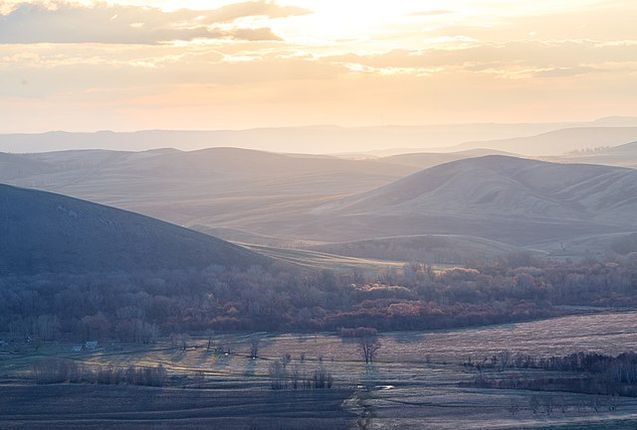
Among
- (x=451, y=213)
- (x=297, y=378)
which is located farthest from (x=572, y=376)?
(x=451, y=213)

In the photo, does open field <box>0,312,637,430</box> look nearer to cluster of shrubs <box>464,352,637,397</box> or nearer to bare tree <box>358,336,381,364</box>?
bare tree <box>358,336,381,364</box>

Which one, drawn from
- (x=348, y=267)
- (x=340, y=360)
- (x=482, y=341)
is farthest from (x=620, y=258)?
(x=340, y=360)

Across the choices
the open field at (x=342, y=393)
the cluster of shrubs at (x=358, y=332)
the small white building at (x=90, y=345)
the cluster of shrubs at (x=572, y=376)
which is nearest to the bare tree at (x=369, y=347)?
the open field at (x=342, y=393)

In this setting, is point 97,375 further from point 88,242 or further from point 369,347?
point 88,242

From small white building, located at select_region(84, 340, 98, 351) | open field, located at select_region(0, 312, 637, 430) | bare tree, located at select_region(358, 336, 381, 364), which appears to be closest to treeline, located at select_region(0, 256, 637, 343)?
small white building, located at select_region(84, 340, 98, 351)

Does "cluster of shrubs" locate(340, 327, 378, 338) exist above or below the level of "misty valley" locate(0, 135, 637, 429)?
below
